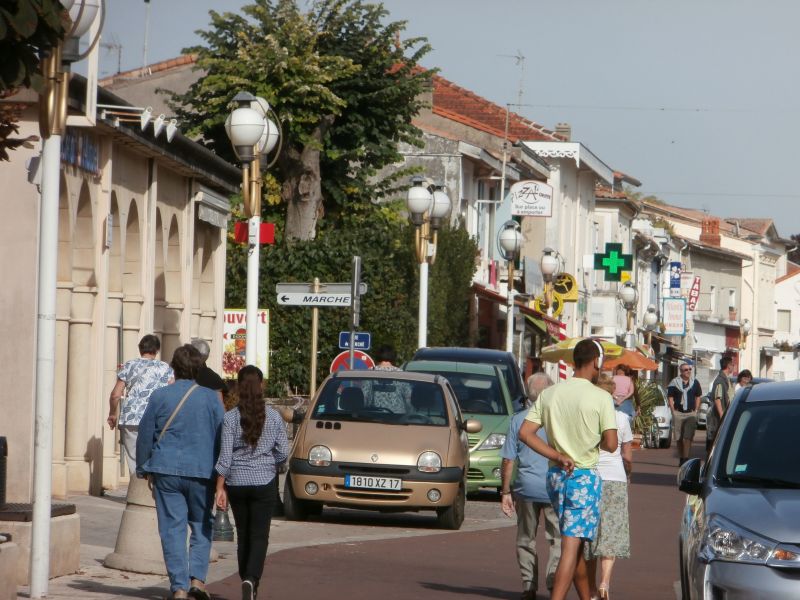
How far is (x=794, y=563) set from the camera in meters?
8.29

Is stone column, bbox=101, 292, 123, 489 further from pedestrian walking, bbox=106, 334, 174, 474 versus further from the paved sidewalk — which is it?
pedestrian walking, bbox=106, 334, 174, 474

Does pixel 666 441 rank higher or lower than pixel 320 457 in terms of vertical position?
lower

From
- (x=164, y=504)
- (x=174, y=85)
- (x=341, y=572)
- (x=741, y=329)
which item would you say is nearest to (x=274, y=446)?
(x=164, y=504)

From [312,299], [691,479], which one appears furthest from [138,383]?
[691,479]

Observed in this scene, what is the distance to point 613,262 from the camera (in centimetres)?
5312

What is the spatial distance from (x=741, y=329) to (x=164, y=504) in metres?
93.6

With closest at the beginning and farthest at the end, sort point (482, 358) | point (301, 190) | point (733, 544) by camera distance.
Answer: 1. point (733, 544)
2. point (482, 358)
3. point (301, 190)

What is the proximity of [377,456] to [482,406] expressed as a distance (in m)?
5.11

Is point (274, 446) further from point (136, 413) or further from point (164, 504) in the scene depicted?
point (136, 413)

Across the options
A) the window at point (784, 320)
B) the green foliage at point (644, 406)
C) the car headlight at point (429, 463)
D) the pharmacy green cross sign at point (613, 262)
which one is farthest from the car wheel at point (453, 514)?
the window at point (784, 320)

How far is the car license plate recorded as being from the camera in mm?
17344

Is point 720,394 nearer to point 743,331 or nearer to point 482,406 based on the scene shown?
point 482,406

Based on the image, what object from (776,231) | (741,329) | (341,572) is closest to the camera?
(341,572)

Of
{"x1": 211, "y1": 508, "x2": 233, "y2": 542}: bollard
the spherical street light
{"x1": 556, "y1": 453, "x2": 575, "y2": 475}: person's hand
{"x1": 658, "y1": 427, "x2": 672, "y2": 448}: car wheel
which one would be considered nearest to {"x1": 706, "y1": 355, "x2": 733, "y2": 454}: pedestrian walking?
{"x1": 211, "y1": 508, "x2": 233, "y2": 542}: bollard
